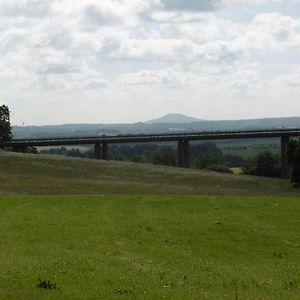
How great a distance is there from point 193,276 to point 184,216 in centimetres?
1878

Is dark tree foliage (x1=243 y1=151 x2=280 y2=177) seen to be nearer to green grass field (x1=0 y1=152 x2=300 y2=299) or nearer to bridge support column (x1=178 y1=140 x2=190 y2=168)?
bridge support column (x1=178 y1=140 x2=190 y2=168)

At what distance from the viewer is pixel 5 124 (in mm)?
138125

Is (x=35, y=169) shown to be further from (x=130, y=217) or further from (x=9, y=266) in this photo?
(x=9, y=266)

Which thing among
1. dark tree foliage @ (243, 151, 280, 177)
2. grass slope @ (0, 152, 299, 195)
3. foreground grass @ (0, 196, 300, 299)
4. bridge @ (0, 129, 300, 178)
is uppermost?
bridge @ (0, 129, 300, 178)

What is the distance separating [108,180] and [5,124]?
6601 centimetres

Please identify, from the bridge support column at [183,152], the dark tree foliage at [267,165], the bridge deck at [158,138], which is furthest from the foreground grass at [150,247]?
the dark tree foliage at [267,165]

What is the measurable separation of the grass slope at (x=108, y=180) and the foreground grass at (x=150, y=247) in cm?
1854

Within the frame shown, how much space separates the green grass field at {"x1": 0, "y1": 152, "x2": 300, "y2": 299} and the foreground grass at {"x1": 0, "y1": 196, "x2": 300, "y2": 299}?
4 centimetres

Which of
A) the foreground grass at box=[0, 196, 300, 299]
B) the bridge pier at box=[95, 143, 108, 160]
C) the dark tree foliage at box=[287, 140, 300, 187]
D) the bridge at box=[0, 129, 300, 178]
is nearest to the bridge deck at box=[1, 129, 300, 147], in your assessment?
the bridge at box=[0, 129, 300, 178]

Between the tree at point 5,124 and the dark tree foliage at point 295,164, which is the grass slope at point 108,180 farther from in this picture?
the tree at point 5,124

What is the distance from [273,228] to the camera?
34656 millimetres

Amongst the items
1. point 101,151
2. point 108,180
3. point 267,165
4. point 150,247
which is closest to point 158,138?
point 101,151

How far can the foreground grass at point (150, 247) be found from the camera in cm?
1731

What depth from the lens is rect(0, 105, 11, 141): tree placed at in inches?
5389
